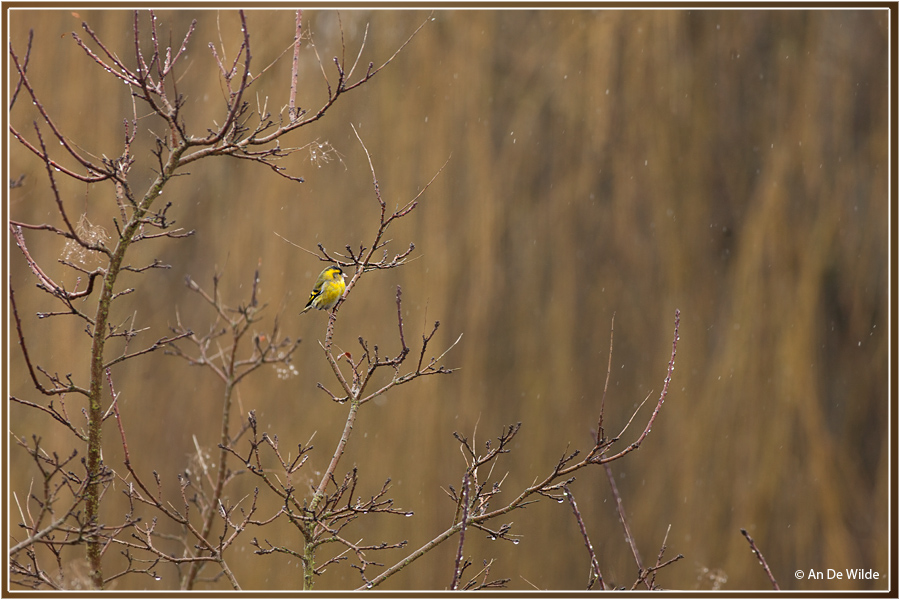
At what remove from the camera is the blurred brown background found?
11.8 ft

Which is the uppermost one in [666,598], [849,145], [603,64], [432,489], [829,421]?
[603,64]

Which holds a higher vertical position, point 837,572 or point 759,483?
point 759,483

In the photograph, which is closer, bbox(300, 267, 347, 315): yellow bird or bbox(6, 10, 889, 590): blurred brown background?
bbox(300, 267, 347, 315): yellow bird

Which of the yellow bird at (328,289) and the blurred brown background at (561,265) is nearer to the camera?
the yellow bird at (328,289)

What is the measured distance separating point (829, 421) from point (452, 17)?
297 centimetres

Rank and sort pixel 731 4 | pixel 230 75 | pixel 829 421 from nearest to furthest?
pixel 230 75, pixel 731 4, pixel 829 421

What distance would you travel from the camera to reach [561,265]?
376 centimetres

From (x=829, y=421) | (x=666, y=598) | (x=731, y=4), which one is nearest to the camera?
(x=666, y=598)

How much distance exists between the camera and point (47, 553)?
3.54m

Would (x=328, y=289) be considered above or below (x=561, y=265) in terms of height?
below

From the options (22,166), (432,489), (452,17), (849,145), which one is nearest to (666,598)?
(432,489)

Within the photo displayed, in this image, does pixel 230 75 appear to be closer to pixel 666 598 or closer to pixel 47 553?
pixel 666 598

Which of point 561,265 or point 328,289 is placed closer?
point 328,289

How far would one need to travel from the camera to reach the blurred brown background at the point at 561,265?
11.8 ft
